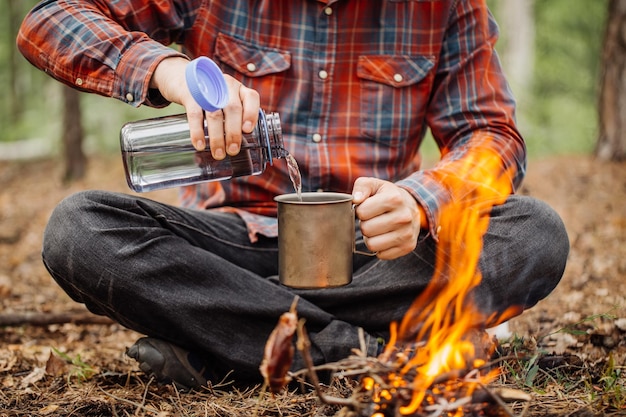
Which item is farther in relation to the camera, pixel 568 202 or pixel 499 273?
pixel 568 202

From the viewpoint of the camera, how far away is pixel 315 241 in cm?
197

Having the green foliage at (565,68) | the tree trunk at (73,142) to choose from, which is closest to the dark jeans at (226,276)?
the tree trunk at (73,142)

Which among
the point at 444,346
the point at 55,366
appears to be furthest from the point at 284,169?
the point at 55,366

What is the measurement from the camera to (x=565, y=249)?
2672 millimetres

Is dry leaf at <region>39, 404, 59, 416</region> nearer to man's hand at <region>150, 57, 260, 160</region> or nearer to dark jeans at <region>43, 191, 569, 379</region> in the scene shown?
dark jeans at <region>43, 191, 569, 379</region>

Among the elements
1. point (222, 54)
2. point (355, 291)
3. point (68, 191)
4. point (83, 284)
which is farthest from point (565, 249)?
point (68, 191)

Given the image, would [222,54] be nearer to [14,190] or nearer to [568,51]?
[14,190]

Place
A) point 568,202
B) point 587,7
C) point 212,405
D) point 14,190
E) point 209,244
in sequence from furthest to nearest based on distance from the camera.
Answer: point 587,7
point 14,190
point 568,202
point 209,244
point 212,405

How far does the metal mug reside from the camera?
195 centimetres

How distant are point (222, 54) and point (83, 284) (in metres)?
1.14

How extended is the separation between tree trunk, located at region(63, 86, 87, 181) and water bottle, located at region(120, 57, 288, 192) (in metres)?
7.34

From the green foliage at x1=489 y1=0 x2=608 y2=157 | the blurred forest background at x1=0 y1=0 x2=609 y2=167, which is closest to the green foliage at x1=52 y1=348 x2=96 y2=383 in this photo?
the blurred forest background at x1=0 y1=0 x2=609 y2=167

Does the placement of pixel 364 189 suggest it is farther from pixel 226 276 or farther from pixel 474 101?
pixel 474 101

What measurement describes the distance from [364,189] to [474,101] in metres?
1.07
